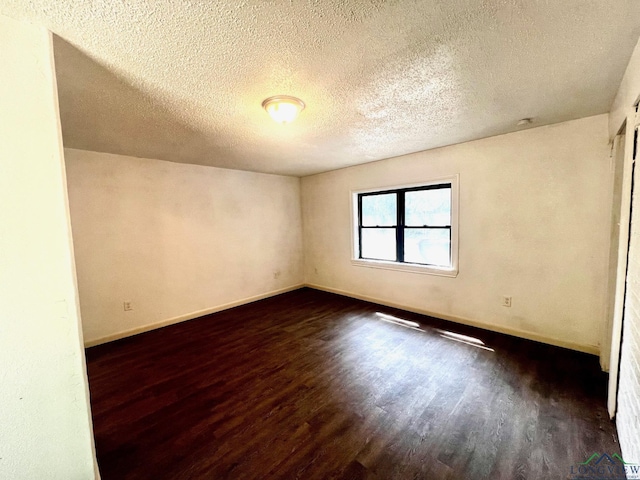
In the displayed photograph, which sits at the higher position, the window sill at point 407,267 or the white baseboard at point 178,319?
the window sill at point 407,267

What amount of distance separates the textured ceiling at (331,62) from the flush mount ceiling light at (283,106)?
92 mm

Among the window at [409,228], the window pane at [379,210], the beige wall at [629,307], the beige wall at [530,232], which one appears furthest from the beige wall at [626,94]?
the window pane at [379,210]

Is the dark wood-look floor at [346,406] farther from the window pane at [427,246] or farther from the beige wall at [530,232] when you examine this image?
the window pane at [427,246]

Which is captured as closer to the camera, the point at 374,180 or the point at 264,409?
the point at 264,409

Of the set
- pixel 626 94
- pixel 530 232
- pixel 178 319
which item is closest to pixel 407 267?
pixel 530 232

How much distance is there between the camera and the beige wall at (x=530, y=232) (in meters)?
2.51

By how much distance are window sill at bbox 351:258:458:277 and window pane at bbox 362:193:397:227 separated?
2.17ft

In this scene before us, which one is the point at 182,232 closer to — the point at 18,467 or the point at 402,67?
the point at 18,467

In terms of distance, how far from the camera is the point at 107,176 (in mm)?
3221

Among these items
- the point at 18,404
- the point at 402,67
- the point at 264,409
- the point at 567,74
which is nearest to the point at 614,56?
the point at 567,74

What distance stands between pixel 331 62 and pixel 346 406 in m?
2.39

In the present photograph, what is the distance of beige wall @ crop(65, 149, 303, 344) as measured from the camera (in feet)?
10.3

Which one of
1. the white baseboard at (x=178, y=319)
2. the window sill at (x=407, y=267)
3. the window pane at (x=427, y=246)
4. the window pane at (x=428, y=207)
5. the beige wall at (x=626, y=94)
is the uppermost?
the beige wall at (x=626, y=94)

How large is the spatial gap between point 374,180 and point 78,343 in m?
3.90
